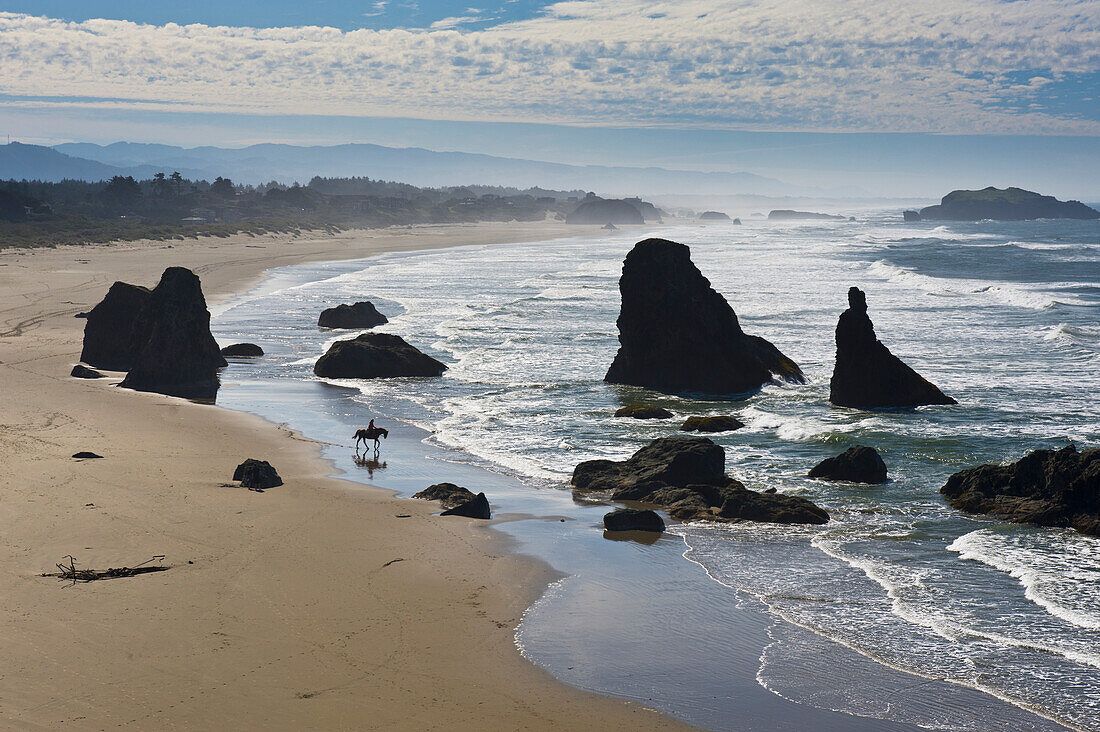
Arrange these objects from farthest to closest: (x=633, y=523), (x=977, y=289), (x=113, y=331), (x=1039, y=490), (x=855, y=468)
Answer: (x=977, y=289) → (x=113, y=331) → (x=855, y=468) → (x=1039, y=490) → (x=633, y=523)

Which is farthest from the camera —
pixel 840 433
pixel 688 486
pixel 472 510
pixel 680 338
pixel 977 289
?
pixel 977 289

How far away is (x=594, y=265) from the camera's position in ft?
257

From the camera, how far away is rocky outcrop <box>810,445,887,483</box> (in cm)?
1828

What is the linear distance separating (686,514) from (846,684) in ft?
21.0

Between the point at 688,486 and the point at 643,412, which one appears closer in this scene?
the point at 688,486

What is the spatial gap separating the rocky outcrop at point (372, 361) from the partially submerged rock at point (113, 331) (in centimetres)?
567

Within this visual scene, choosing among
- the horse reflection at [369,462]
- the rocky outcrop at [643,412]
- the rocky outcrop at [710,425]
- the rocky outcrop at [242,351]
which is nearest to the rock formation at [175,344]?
the rocky outcrop at [242,351]

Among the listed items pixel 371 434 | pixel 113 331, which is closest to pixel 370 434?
pixel 371 434

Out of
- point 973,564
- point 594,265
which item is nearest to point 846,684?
point 973,564

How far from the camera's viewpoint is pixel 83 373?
27.3 metres

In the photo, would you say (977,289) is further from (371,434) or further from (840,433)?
(371,434)

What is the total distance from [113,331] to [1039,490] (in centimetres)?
2577

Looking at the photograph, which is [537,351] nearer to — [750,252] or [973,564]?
[973,564]

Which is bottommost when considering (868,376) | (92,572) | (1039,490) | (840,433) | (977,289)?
(92,572)
